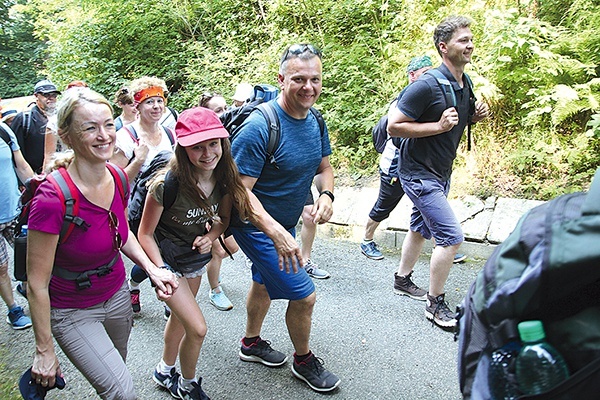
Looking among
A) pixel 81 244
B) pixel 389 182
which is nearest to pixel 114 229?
pixel 81 244

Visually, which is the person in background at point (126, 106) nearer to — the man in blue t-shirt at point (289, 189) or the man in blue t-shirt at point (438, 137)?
the man in blue t-shirt at point (289, 189)

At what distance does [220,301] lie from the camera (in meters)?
4.70

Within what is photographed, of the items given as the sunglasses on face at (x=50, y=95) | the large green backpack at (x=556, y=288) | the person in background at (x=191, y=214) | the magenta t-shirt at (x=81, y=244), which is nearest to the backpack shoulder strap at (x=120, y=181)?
the magenta t-shirt at (x=81, y=244)

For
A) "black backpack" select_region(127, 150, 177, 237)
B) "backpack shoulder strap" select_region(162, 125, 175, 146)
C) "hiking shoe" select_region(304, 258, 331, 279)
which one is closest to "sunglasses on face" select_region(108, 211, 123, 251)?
"black backpack" select_region(127, 150, 177, 237)

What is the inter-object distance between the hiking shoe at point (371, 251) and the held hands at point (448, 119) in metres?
2.28

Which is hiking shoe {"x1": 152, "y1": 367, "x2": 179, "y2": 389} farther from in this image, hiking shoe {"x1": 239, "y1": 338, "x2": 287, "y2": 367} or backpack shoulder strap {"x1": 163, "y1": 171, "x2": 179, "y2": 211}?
backpack shoulder strap {"x1": 163, "y1": 171, "x2": 179, "y2": 211}

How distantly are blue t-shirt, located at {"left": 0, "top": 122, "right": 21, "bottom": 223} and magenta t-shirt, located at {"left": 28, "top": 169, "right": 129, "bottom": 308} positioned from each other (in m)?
2.05

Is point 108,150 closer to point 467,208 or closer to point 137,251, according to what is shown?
point 137,251

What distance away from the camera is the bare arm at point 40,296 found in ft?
7.48

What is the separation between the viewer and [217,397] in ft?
11.2

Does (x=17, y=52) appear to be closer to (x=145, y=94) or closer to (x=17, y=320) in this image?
(x=17, y=320)

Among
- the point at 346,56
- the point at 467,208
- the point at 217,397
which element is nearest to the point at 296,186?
the point at 217,397

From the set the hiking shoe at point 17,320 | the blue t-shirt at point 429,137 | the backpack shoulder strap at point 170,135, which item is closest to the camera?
the blue t-shirt at point 429,137

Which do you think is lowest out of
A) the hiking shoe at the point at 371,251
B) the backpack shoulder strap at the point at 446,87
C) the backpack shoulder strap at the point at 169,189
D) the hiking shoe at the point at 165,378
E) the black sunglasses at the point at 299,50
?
the hiking shoe at the point at 371,251
